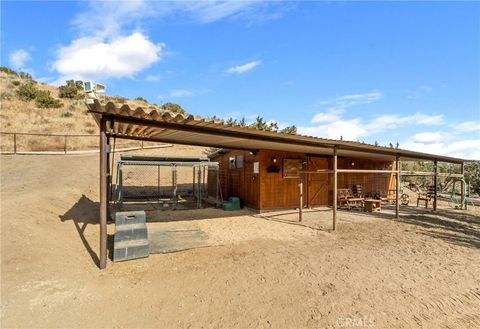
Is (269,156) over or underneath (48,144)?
underneath

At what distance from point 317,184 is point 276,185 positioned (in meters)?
2.50

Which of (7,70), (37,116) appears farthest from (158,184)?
(7,70)

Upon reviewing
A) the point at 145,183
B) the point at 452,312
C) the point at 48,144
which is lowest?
the point at 452,312

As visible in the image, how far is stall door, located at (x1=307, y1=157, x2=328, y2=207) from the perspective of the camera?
12406 millimetres

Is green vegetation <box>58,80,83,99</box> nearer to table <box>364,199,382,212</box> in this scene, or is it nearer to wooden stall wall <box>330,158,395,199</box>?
wooden stall wall <box>330,158,395,199</box>

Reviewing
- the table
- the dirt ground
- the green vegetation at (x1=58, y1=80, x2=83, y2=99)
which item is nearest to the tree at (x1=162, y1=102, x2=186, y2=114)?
the green vegetation at (x1=58, y1=80, x2=83, y2=99)

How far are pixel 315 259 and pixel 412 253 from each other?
88.5 inches

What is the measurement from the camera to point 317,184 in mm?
12695

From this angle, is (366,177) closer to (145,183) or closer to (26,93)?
(145,183)

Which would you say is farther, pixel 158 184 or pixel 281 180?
pixel 158 184

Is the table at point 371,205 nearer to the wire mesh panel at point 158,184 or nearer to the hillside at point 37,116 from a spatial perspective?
the wire mesh panel at point 158,184

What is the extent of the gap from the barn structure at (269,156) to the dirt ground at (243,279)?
3.05 feet

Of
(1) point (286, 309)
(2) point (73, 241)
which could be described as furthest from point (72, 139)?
(1) point (286, 309)

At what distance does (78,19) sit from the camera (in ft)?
23.1
